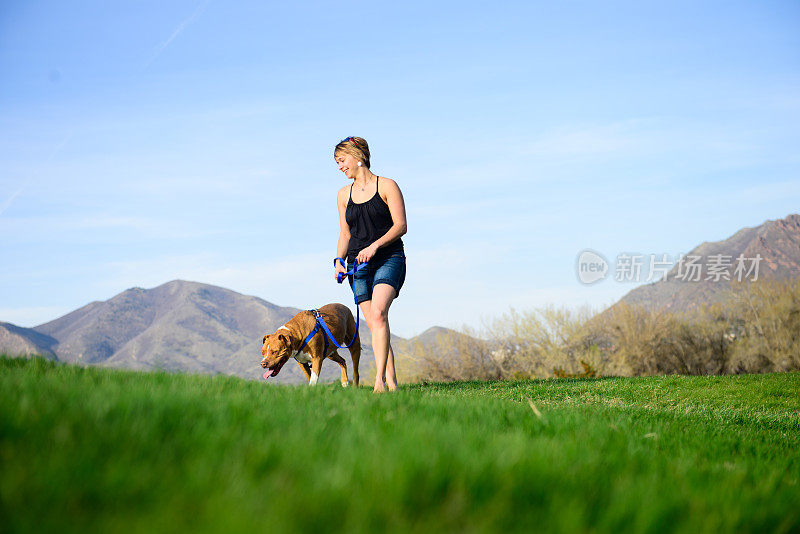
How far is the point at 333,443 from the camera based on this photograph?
2.68 m

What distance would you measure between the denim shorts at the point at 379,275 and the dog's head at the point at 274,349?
1543 mm

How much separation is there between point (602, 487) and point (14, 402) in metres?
2.68

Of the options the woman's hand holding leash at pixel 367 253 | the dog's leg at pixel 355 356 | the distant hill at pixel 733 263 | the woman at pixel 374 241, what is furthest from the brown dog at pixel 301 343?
the distant hill at pixel 733 263

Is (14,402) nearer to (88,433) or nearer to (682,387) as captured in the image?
(88,433)

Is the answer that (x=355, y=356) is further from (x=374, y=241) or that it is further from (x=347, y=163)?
(x=347, y=163)

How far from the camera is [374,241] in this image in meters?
6.91

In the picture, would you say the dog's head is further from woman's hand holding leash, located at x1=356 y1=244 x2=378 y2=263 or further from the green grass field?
Answer: the green grass field

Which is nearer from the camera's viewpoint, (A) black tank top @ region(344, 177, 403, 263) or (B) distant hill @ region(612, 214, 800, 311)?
(A) black tank top @ region(344, 177, 403, 263)

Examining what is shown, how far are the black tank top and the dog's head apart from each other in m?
1.86

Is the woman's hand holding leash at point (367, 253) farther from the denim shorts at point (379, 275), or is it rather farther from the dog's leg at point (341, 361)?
the dog's leg at point (341, 361)

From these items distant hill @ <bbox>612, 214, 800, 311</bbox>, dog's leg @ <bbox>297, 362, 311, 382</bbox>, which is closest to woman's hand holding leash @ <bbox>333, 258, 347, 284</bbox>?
dog's leg @ <bbox>297, 362, 311, 382</bbox>

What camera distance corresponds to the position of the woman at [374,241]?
21.9 ft

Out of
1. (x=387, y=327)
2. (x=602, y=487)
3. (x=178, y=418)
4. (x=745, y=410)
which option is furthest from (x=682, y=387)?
(x=178, y=418)

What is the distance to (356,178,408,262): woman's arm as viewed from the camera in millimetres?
Result: 6531
